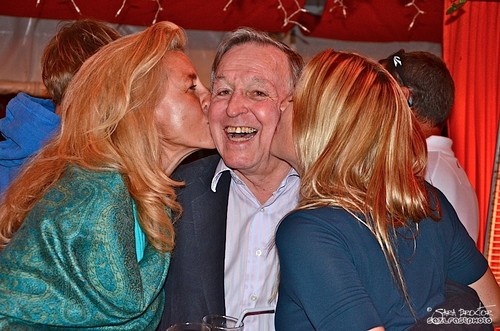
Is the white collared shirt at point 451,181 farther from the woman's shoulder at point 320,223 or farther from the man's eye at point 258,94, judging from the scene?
the woman's shoulder at point 320,223

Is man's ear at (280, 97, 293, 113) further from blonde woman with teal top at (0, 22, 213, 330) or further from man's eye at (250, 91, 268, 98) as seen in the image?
blonde woman with teal top at (0, 22, 213, 330)

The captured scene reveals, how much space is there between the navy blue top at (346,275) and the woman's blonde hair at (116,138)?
0.54 metres

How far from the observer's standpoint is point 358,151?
1907 mm

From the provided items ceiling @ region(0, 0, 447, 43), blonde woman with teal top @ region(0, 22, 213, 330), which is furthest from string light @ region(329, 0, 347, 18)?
blonde woman with teal top @ region(0, 22, 213, 330)

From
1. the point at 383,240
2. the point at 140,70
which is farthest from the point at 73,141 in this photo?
the point at 383,240

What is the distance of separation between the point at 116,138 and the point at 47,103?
98cm

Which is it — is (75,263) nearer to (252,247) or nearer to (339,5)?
(252,247)

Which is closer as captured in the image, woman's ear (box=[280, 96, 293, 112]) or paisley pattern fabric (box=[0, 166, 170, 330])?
paisley pattern fabric (box=[0, 166, 170, 330])

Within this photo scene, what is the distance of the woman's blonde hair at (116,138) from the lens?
2.16 m

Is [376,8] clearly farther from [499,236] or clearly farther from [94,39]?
[94,39]

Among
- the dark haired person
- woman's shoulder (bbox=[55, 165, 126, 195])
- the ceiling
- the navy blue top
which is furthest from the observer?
the ceiling

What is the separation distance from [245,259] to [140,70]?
79 centimetres

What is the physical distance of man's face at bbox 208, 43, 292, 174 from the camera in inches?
109

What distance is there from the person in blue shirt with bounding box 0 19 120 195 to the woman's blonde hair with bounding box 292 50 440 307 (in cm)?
127
